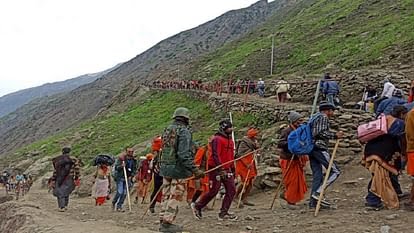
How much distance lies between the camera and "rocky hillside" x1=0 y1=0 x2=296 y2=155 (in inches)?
2874

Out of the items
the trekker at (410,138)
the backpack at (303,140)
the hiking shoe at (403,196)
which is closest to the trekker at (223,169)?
the backpack at (303,140)

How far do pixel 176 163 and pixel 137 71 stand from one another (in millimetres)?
81245

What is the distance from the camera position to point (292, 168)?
33.1ft

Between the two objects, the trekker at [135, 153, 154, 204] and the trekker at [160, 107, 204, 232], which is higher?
the trekker at [160, 107, 204, 232]

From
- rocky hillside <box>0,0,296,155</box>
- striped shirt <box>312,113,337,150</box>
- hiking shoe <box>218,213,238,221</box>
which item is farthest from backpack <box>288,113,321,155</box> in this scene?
rocky hillside <box>0,0,296,155</box>

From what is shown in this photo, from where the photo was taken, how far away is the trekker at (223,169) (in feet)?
31.8

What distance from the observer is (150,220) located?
35.7 ft

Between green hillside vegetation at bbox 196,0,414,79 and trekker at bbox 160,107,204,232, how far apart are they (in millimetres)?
16917

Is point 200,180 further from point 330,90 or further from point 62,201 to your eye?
point 330,90

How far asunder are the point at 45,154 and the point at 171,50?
5796 cm

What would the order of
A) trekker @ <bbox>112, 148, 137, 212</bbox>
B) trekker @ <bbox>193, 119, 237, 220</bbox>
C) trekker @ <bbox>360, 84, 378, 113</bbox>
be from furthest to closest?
1. trekker @ <bbox>360, 84, 378, 113</bbox>
2. trekker @ <bbox>112, 148, 137, 212</bbox>
3. trekker @ <bbox>193, 119, 237, 220</bbox>

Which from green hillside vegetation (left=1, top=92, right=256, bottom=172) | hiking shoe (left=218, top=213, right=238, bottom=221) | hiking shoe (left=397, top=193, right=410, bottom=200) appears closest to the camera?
hiking shoe (left=397, top=193, right=410, bottom=200)

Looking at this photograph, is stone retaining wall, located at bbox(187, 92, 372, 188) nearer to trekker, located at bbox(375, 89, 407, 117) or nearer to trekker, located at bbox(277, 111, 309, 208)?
trekker, located at bbox(277, 111, 309, 208)

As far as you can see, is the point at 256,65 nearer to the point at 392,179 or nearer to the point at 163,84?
the point at 163,84
